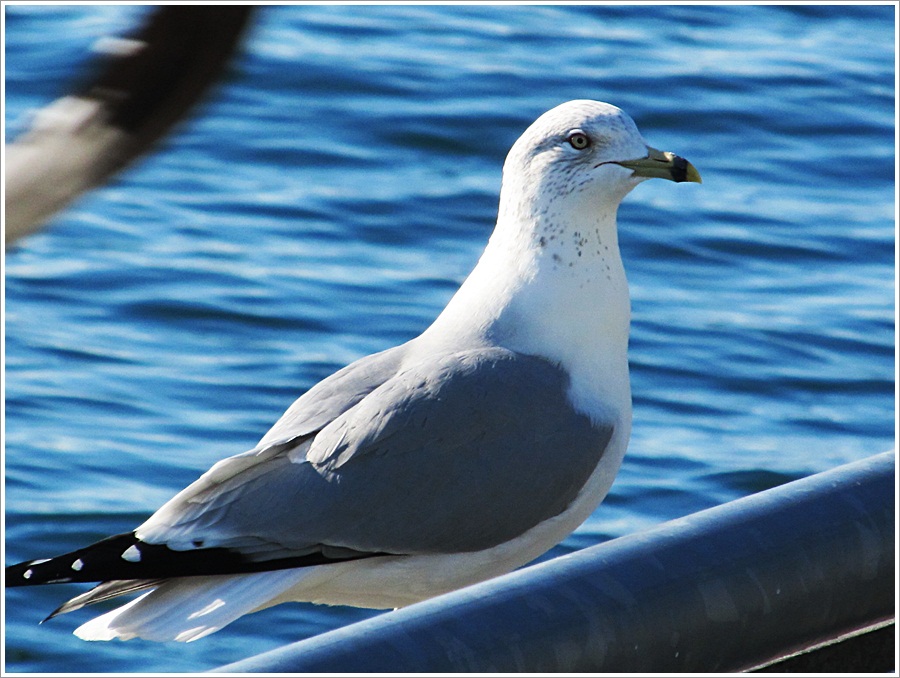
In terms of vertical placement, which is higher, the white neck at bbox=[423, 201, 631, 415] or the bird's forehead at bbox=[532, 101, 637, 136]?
the bird's forehead at bbox=[532, 101, 637, 136]

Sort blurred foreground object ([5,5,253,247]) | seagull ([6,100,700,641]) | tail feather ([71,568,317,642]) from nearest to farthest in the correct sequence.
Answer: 1. blurred foreground object ([5,5,253,247])
2. tail feather ([71,568,317,642])
3. seagull ([6,100,700,641])

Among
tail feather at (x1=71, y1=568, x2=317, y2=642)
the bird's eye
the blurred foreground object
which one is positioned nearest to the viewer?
the blurred foreground object

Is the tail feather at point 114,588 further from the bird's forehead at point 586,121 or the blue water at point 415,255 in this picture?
the blue water at point 415,255

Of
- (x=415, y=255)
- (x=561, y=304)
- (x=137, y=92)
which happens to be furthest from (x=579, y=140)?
(x=415, y=255)

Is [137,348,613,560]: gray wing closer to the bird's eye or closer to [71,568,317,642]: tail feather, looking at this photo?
[71,568,317,642]: tail feather

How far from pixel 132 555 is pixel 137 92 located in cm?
195

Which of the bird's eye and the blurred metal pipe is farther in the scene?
the bird's eye

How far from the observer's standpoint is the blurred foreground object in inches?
40.8

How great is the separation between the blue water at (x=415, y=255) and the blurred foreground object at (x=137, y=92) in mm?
3490

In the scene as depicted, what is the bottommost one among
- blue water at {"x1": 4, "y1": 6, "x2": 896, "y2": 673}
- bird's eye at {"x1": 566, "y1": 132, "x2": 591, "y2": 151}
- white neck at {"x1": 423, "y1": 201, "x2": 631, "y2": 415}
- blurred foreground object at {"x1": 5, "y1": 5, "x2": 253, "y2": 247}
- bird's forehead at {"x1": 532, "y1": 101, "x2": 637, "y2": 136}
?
blue water at {"x1": 4, "y1": 6, "x2": 896, "y2": 673}

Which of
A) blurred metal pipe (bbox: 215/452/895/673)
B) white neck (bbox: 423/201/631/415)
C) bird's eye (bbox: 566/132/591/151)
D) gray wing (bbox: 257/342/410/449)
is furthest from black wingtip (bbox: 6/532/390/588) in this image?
blurred metal pipe (bbox: 215/452/895/673)

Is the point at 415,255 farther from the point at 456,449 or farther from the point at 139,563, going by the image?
A: the point at 139,563

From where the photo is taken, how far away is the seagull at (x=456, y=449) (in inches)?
120

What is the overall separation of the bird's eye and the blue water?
1679mm
